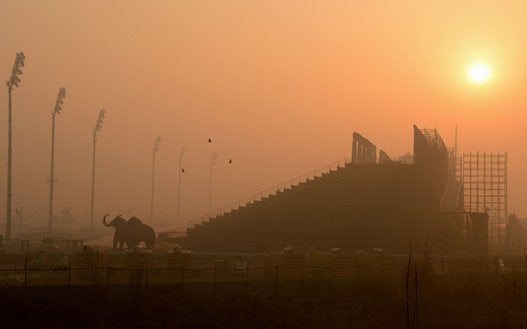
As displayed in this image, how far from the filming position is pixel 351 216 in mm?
48375

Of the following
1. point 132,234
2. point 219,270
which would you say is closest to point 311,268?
point 219,270

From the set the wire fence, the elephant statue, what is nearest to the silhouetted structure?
the elephant statue

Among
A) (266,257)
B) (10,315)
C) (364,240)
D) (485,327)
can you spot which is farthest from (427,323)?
(364,240)

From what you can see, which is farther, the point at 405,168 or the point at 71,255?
the point at 405,168

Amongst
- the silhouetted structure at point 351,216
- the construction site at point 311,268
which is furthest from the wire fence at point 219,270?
the silhouetted structure at point 351,216

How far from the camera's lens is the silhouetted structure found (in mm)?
47000

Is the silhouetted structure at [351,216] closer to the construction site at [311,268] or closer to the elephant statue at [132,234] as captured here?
the construction site at [311,268]

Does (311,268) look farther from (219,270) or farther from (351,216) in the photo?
(351,216)

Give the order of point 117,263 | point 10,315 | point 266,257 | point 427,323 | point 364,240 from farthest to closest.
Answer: point 364,240 < point 266,257 < point 117,263 < point 427,323 < point 10,315

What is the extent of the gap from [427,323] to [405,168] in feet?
85.4

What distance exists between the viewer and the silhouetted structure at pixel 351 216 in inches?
1850

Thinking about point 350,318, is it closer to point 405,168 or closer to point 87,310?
point 87,310

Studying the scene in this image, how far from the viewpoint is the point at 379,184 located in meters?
48.4

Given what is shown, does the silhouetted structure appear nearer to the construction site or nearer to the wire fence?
the construction site
